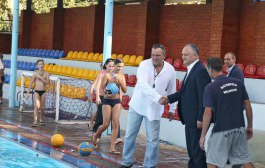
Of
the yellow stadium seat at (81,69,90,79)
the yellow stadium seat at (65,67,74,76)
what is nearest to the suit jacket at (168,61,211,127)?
the yellow stadium seat at (81,69,90,79)

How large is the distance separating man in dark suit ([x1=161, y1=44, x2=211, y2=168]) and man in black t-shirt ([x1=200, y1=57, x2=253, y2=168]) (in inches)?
15.7

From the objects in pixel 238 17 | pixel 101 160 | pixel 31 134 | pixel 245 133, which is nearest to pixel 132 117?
pixel 101 160

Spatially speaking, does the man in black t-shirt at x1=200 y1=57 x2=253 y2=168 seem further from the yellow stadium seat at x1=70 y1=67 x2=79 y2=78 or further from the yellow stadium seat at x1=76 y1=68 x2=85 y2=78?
the yellow stadium seat at x1=70 y1=67 x2=79 y2=78

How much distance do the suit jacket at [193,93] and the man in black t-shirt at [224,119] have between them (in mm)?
456

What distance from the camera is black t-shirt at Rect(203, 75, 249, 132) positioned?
654 centimetres

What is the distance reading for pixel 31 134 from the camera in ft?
41.0

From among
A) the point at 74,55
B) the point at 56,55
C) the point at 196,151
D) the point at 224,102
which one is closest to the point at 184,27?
the point at 74,55

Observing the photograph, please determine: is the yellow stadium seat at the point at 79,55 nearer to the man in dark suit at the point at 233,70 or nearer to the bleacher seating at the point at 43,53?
the bleacher seating at the point at 43,53

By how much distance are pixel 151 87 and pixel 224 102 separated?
1.70 m

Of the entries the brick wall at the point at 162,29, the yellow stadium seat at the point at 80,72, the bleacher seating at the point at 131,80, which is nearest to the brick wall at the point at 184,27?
the brick wall at the point at 162,29

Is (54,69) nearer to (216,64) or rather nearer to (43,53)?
(43,53)

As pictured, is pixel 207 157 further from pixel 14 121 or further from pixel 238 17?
pixel 238 17

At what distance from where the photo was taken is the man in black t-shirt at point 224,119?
6551 millimetres

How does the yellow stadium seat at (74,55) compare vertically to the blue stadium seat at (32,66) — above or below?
above
